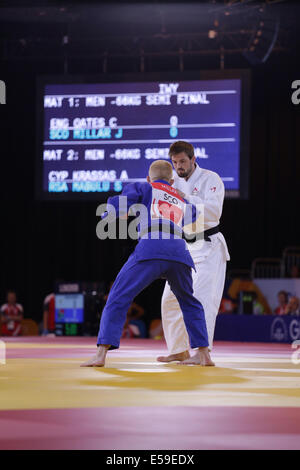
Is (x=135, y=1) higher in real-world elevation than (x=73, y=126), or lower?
higher

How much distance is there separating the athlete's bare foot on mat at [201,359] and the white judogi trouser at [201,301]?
215 millimetres

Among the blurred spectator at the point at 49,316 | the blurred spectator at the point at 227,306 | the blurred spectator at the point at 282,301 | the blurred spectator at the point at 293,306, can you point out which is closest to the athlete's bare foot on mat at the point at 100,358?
the blurred spectator at the point at 293,306

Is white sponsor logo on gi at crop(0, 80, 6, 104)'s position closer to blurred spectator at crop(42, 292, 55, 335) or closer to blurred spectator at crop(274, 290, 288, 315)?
blurred spectator at crop(42, 292, 55, 335)

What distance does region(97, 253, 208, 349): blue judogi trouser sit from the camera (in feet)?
13.6

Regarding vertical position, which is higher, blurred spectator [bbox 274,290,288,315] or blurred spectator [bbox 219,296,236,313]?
blurred spectator [bbox 274,290,288,315]

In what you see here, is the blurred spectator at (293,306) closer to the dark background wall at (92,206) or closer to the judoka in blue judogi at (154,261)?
the dark background wall at (92,206)

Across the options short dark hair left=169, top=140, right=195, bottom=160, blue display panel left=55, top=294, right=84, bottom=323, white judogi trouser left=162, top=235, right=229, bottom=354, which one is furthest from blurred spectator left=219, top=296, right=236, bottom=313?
short dark hair left=169, top=140, right=195, bottom=160

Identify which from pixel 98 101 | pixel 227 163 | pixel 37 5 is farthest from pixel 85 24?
pixel 227 163

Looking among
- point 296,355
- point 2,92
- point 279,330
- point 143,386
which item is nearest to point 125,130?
point 279,330

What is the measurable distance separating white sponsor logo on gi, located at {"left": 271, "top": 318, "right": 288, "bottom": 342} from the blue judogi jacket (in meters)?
6.44

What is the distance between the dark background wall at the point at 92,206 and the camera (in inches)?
584
